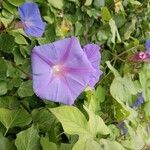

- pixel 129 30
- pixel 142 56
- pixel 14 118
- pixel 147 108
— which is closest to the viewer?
pixel 14 118

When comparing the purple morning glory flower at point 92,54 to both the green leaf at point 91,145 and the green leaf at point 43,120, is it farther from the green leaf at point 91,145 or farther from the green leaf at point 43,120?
the green leaf at point 91,145

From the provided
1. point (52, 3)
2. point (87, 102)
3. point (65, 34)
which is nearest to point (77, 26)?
point (65, 34)

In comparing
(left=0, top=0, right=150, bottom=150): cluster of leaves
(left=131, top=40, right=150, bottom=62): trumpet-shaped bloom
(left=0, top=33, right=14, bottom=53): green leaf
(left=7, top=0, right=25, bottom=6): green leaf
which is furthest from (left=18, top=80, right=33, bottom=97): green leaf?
(left=131, top=40, right=150, bottom=62): trumpet-shaped bloom

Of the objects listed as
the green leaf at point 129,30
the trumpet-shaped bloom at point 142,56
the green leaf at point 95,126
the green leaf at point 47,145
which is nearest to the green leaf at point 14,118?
the green leaf at point 47,145

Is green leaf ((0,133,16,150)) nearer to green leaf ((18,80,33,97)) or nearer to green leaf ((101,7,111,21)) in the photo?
green leaf ((18,80,33,97))

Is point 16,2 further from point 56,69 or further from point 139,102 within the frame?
point 139,102

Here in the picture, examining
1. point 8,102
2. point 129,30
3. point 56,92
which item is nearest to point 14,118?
point 8,102

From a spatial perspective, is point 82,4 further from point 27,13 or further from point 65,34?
point 27,13
